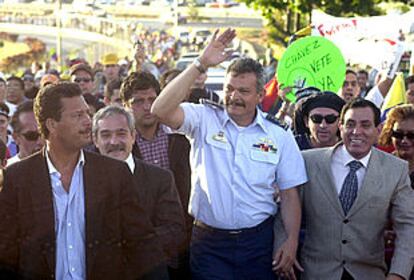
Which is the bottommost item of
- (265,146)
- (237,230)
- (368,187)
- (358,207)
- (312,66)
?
(237,230)

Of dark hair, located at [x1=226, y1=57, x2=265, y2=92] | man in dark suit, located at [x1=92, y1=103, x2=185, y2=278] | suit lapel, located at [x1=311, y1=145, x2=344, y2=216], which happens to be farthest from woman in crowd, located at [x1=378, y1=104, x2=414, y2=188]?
man in dark suit, located at [x1=92, y1=103, x2=185, y2=278]

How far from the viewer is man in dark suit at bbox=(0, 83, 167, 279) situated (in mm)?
4586

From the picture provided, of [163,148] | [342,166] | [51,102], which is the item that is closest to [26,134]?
[163,148]

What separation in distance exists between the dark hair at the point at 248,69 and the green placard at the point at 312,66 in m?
3.08

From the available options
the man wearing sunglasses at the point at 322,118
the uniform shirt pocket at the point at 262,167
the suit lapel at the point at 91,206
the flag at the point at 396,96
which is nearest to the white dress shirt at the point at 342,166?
the uniform shirt pocket at the point at 262,167

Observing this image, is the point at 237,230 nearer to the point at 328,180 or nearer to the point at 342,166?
the point at 328,180

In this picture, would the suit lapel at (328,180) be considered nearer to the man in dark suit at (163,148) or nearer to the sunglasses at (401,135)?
the sunglasses at (401,135)

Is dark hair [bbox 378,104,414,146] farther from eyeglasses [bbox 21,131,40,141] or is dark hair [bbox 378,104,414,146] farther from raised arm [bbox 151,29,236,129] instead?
eyeglasses [bbox 21,131,40,141]

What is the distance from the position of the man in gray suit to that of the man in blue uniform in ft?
0.53

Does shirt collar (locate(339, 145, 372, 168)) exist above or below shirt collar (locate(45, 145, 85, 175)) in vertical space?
below

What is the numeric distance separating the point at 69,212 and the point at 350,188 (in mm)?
1846

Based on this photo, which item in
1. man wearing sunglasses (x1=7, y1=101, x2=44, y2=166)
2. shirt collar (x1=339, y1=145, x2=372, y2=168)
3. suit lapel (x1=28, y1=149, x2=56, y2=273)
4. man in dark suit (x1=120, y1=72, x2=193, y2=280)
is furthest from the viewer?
man wearing sunglasses (x1=7, y1=101, x2=44, y2=166)

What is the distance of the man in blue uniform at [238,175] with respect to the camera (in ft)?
18.2

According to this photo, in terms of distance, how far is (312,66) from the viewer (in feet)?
29.1
